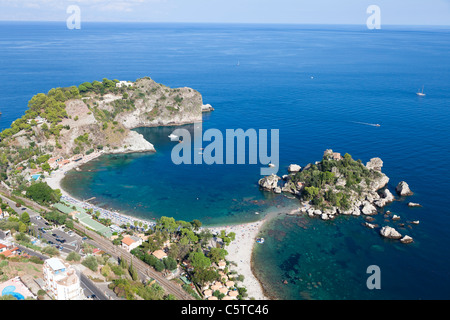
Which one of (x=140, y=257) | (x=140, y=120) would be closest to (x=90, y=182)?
(x=140, y=257)

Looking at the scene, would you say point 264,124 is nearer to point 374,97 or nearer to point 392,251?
point 374,97

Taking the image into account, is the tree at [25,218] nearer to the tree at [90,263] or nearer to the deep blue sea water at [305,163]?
the deep blue sea water at [305,163]

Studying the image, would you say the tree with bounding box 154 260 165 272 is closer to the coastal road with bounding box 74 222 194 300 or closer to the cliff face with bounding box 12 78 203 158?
the coastal road with bounding box 74 222 194 300

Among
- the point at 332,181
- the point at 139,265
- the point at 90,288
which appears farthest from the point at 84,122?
the point at 332,181

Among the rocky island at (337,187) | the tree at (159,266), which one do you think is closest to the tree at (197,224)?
the tree at (159,266)

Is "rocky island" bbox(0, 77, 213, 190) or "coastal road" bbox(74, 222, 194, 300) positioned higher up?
"rocky island" bbox(0, 77, 213, 190)

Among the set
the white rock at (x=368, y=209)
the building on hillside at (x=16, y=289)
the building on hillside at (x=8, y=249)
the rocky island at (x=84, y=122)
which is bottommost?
the white rock at (x=368, y=209)

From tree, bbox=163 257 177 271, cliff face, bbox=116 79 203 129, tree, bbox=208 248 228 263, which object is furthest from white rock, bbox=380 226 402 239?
cliff face, bbox=116 79 203 129
